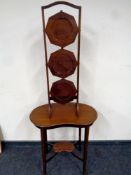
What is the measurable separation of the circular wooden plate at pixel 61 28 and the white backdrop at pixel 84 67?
1.12 ft

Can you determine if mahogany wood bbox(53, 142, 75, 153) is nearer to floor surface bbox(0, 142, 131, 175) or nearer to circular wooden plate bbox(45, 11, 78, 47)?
floor surface bbox(0, 142, 131, 175)

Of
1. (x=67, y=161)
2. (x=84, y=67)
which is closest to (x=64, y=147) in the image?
(x=67, y=161)

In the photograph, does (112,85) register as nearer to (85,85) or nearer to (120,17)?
(85,85)

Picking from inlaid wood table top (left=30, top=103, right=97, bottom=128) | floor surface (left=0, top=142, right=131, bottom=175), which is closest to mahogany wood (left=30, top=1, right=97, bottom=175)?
inlaid wood table top (left=30, top=103, right=97, bottom=128)

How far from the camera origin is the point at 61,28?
1.59 metres

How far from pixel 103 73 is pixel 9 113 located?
107 centimetres

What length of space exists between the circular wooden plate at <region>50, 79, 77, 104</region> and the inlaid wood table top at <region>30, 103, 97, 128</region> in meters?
0.12

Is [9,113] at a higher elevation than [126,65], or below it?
below

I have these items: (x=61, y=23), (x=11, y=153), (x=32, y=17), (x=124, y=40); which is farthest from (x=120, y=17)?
(x=11, y=153)

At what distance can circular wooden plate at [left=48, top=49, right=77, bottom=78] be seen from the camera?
5.39 feet

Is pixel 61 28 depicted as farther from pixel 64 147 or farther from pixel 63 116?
pixel 64 147

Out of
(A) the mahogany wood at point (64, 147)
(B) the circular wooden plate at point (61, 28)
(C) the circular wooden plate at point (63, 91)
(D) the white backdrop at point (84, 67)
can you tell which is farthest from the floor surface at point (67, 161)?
(B) the circular wooden plate at point (61, 28)

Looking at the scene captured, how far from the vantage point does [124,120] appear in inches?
88.6

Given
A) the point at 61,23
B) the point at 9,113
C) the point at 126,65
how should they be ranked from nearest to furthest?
the point at 61,23, the point at 126,65, the point at 9,113
